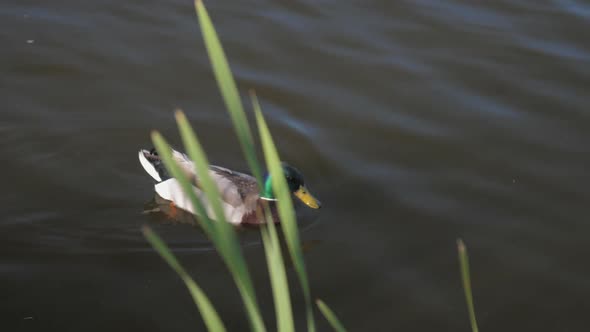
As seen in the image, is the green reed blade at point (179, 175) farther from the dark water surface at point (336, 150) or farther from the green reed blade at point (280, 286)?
the dark water surface at point (336, 150)

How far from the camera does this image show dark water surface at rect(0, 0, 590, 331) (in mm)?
3836

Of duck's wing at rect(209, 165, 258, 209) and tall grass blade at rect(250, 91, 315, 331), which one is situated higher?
tall grass blade at rect(250, 91, 315, 331)

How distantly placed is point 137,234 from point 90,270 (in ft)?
1.32

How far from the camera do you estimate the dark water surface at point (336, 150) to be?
3836mm

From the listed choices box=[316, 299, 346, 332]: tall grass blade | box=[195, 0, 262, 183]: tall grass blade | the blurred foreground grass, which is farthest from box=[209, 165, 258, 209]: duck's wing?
box=[195, 0, 262, 183]: tall grass blade

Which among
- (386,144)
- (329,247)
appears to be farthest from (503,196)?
(329,247)

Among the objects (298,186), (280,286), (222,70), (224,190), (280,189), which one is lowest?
(224,190)

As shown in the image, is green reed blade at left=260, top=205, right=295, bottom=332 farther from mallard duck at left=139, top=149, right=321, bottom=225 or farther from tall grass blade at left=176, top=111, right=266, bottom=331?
mallard duck at left=139, top=149, right=321, bottom=225

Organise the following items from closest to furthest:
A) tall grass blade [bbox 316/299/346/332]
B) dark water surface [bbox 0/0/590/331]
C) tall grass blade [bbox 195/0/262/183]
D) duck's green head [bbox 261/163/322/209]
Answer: tall grass blade [bbox 195/0/262/183], tall grass blade [bbox 316/299/346/332], dark water surface [bbox 0/0/590/331], duck's green head [bbox 261/163/322/209]

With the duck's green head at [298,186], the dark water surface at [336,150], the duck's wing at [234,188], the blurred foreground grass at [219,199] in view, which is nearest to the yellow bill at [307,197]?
the duck's green head at [298,186]

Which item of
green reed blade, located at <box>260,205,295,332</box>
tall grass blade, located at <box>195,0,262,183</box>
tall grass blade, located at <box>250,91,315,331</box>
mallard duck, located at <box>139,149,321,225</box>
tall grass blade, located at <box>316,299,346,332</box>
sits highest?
tall grass blade, located at <box>195,0,262,183</box>

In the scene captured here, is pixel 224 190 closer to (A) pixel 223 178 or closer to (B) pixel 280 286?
(A) pixel 223 178

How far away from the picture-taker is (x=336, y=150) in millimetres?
5078

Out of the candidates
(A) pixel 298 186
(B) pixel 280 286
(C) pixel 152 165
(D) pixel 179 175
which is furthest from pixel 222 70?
(C) pixel 152 165
